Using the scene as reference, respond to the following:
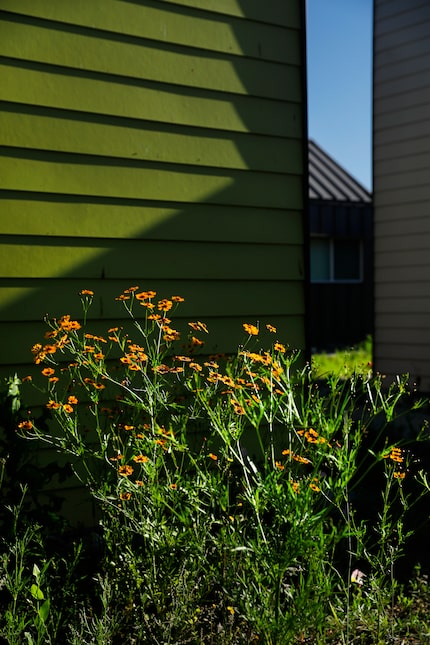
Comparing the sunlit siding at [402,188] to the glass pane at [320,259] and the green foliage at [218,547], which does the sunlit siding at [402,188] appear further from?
the glass pane at [320,259]

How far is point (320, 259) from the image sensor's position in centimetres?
1736

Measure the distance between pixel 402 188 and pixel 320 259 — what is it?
9.33 meters

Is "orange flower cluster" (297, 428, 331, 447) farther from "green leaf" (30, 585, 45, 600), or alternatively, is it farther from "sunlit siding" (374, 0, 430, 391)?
"sunlit siding" (374, 0, 430, 391)

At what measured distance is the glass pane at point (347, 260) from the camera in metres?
17.6

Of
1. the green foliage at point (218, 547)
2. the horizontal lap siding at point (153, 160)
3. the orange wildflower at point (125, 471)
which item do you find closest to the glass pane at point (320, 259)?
the horizontal lap siding at point (153, 160)

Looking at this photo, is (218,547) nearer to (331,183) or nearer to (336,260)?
(336,260)

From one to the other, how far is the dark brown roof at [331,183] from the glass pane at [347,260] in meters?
1.05

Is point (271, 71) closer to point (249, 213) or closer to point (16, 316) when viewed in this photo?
point (249, 213)

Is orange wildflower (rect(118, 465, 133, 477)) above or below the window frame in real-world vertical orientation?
below

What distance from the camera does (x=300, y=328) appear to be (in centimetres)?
441

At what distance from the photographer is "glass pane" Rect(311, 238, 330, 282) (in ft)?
56.8

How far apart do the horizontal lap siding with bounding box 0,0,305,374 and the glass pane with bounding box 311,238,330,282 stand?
512 inches

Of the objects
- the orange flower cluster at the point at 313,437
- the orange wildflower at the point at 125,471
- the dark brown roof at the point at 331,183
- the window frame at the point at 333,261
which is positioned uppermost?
the dark brown roof at the point at 331,183

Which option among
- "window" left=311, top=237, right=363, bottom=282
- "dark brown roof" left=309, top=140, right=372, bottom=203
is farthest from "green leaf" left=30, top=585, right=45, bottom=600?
"window" left=311, top=237, right=363, bottom=282
